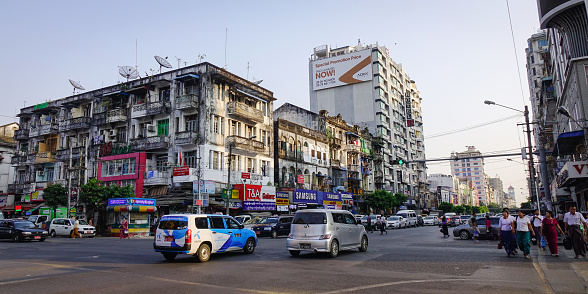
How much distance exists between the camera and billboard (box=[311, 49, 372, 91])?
3194 inches

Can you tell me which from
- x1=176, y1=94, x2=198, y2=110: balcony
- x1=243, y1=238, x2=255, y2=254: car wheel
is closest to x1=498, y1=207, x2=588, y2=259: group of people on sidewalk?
x1=243, y1=238, x2=255, y2=254: car wheel

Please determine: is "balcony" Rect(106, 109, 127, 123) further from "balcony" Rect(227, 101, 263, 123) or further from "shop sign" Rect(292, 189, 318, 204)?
"shop sign" Rect(292, 189, 318, 204)

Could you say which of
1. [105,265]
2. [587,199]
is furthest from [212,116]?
[587,199]

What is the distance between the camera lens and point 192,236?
13.7m

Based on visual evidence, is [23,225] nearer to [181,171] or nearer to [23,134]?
[181,171]

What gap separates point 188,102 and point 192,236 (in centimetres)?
2838

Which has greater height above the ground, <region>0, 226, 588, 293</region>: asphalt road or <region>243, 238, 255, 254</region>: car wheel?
<region>243, 238, 255, 254</region>: car wheel

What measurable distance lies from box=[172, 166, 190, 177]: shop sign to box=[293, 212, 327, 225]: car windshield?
2519 centimetres

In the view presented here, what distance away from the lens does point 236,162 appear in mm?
43250

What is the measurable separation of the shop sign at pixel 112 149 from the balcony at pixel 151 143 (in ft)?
3.37

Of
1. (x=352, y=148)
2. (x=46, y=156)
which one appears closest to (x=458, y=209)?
(x=352, y=148)

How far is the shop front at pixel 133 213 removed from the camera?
33438mm

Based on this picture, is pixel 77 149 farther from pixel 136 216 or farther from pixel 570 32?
pixel 570 32

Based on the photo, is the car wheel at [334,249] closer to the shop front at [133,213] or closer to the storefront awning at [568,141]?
the storefront awning at [568,141]
